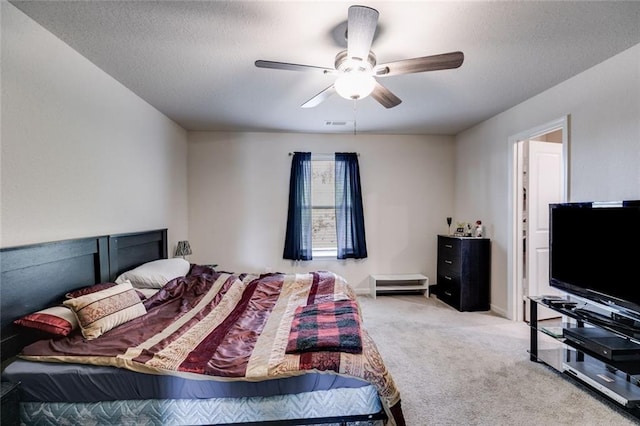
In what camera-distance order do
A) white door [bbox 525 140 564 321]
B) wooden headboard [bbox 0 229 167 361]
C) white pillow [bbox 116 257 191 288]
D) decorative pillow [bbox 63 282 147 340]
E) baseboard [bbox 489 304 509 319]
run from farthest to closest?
baseboard [bbox 489 304 509 319], white door [bbox 525 140 564 321], white pillow [bbox 116 257 191 288], decorative pillow [bbox 63 282 147 340], wooden headboard [bbox 0 229 167 361]

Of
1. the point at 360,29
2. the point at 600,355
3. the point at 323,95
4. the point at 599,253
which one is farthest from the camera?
the point at 323,95

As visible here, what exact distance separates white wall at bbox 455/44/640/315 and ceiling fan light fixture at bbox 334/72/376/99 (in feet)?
6.93

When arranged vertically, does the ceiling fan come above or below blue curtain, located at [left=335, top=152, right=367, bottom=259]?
above

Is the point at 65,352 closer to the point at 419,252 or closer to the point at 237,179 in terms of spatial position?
the point at 237,179

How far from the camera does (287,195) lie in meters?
4.80

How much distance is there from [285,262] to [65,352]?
3247 millimetres

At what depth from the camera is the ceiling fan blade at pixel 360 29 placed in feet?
5.02

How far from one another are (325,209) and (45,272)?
3.52 metres

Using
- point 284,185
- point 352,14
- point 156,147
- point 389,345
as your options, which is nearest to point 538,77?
point 352,14

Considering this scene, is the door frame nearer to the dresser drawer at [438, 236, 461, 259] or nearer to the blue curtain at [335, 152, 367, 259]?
the dresser drawer at [438, 236, 461, 259]

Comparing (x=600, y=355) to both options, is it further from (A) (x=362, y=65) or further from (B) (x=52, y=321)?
(B) (x=52, y=321)

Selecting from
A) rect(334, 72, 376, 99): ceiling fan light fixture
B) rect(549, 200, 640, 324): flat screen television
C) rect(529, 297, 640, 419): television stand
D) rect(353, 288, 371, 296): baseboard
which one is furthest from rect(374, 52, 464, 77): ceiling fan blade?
rect(353, 288, 371, 296): baseboard

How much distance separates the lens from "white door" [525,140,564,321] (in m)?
3.64

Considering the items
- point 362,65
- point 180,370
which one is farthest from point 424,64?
point 180,370
